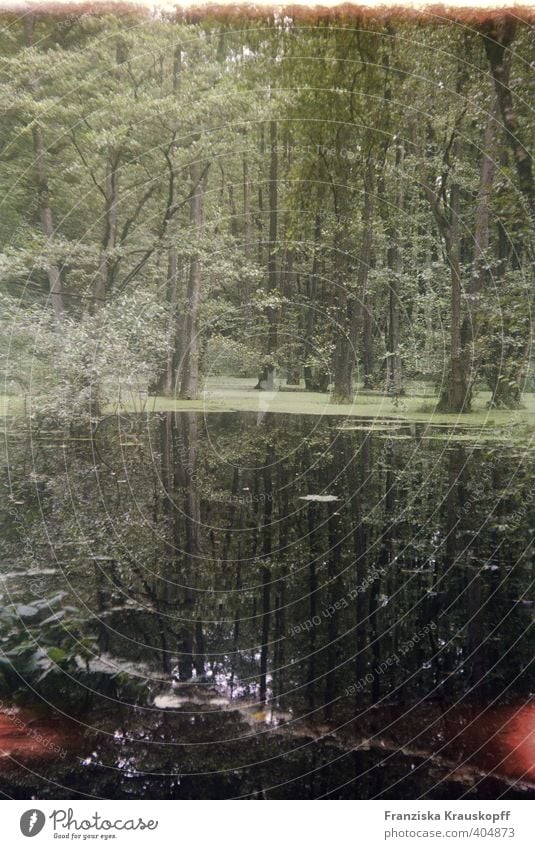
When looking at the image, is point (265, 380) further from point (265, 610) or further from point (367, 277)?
point (265, 610)

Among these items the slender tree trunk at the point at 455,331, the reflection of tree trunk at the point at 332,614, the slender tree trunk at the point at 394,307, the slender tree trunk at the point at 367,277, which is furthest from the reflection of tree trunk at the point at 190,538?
the slender tree trunk at the point at 455,331

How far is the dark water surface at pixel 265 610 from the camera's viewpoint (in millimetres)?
2408

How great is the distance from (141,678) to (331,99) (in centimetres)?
284

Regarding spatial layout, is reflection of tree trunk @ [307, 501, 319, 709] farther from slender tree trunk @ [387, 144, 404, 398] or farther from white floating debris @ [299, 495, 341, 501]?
slender tree trunk @ [387, 144, 404, 398]

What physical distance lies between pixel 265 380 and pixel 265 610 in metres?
1.19

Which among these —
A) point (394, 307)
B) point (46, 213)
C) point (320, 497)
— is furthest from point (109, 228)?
point (320, 497)

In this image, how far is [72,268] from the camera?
115 inches

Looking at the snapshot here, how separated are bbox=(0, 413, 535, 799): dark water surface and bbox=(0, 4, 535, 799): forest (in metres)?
0.01

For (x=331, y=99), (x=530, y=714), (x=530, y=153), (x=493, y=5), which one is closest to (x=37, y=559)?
(x=530, y=714)

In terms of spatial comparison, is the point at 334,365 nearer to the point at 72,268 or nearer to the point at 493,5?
the point at 72,268

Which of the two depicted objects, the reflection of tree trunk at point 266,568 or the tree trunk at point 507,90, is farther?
the tree trunk at point 507,90

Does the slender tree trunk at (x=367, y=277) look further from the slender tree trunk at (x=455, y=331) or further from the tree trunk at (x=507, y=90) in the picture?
the tree trunk at (x=507, y=90)

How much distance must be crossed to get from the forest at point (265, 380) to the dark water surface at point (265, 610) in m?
0.01

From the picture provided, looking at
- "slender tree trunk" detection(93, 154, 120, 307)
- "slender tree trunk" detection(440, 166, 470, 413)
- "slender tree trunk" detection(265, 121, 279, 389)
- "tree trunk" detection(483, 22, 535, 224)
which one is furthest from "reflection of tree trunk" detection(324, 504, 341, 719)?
"tree trunk" detection(483, 22, 535, 224)
